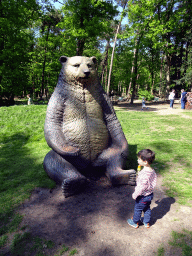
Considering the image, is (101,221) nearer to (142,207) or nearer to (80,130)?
(142,207)

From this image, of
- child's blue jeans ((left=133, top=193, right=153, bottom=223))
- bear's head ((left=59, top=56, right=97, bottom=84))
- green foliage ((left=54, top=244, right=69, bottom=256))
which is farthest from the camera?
bear's head ((left=59, top=56, right=97, bottom=84))

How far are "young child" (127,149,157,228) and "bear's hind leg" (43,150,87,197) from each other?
96 centimetres

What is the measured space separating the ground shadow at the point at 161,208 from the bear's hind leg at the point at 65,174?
108 centimetres

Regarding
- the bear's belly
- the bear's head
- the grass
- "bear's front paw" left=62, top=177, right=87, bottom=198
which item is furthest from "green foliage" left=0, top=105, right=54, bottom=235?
the grass

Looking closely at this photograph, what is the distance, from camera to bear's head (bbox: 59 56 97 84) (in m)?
2.95

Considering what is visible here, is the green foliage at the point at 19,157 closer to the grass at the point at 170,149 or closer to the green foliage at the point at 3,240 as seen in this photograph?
the green foliage at the point at 3,240

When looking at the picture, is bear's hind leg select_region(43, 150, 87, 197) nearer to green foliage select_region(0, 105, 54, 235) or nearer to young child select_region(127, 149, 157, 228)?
green foliage select_region(0, 105, 54, 235)

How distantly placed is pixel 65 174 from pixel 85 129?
30.0 inches

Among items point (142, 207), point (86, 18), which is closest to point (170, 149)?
point (142, 207)

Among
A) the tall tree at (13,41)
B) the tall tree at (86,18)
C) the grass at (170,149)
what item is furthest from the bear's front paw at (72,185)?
the tall tree at (86,18)

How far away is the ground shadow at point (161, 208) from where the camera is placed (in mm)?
2524

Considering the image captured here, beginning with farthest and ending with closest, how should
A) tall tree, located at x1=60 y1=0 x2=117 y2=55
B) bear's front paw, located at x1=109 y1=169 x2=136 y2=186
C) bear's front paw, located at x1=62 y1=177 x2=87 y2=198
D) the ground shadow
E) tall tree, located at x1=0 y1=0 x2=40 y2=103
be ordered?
tall tree, located at x1=60 y1=0 x2=117 y2=55
tall tree, located at x1=0 y1=0 x2=40 y2=103
bear's front paw, located at x1=109 y1=169 x2=136 y2=186
bear's front paw, located at x1=62 y1=177 x2=87 y2=198
the ground shadow

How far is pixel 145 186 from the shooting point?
7.23 ft

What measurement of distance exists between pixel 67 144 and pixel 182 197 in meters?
A: 1.93
